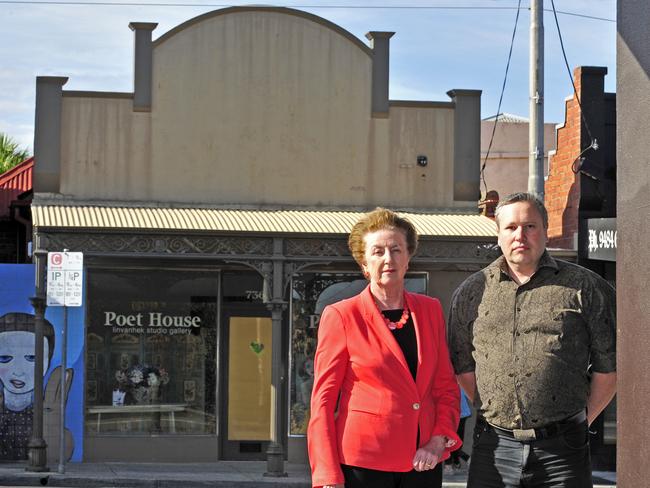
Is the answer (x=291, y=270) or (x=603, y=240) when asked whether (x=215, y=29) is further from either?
(x=603, y=240)

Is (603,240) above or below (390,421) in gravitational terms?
above

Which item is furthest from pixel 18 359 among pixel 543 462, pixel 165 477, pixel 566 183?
pixel 543 462

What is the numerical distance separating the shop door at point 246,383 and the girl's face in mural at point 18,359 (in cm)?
275

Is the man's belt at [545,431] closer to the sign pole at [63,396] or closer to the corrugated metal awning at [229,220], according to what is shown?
the sign pole at [63,396]

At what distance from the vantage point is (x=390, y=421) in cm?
454

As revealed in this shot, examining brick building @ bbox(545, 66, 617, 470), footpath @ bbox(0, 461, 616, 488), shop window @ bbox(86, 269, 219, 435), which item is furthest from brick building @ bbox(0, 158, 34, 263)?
brick building @ bbox(545, 66, 617, 470)

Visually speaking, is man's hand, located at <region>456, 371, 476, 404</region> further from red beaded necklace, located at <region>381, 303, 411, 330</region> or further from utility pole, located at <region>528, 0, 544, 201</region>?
utility pole, located at <region>528, 0, 544, 201</region>

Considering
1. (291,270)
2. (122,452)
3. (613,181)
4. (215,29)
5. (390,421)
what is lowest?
(122,452)

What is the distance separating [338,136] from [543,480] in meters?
13.9

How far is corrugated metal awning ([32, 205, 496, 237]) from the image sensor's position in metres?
16.4

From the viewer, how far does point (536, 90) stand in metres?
15.8

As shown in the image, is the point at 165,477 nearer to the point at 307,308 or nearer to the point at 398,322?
the point at 307,308

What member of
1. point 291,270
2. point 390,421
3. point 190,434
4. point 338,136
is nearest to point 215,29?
point 338,136

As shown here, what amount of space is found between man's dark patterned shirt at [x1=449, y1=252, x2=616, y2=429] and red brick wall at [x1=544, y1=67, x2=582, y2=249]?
45.3 feet
